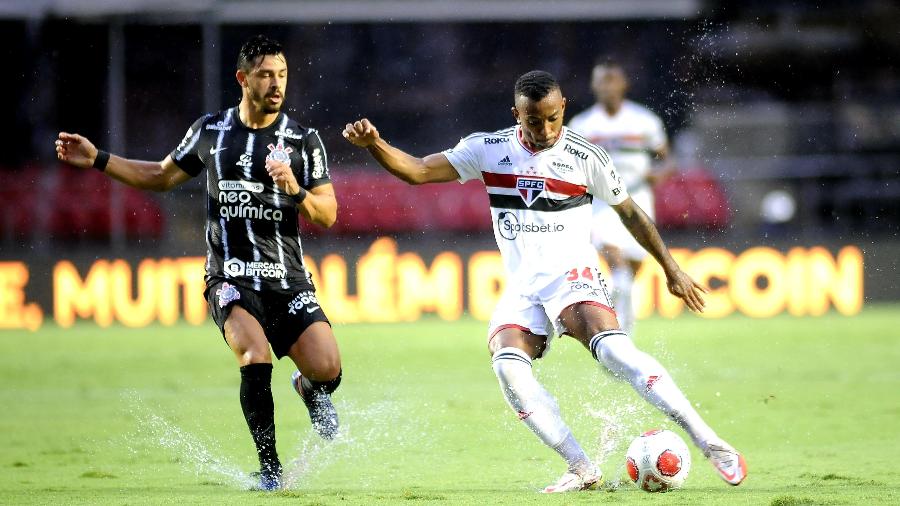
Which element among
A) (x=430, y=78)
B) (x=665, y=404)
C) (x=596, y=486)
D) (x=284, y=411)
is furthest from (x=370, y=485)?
(x=430, y=78)

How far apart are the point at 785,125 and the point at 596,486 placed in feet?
48.2

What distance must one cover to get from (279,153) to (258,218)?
12.3 inches

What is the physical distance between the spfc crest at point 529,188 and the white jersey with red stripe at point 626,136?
4699mm

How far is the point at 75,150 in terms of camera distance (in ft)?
20.9

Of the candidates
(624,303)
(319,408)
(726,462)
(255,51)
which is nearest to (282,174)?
(255,51)

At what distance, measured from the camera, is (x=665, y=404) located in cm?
555

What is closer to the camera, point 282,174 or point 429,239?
point 282,174

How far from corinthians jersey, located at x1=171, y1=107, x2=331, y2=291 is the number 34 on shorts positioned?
3.96ft

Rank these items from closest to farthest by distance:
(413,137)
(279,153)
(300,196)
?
(300,196) < (279,153) < (413,137)

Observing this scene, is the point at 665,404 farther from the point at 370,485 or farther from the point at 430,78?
the point at 430,78

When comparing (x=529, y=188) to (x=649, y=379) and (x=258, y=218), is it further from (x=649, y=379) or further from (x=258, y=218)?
(x=258, y=218)

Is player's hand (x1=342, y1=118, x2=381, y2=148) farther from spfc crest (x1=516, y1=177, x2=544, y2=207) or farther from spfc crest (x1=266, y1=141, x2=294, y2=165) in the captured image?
spfc crest (x1=516, y1=177, x2=544, y2=207)

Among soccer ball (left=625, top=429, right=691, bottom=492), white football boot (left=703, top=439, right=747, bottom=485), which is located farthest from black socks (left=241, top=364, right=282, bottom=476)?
white football boot (left=703, top=439, right=747, bottom=485)

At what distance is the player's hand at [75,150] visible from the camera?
636 centimetres
